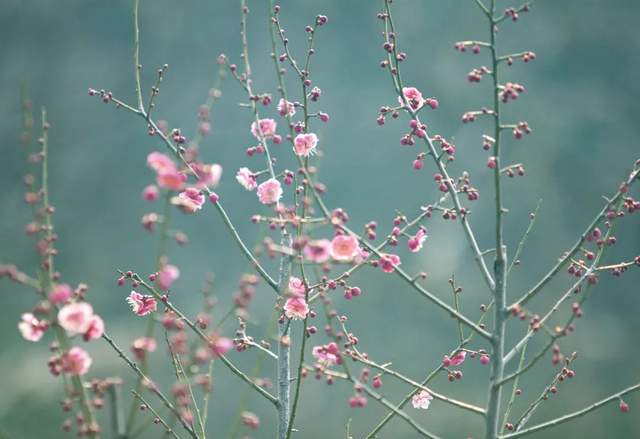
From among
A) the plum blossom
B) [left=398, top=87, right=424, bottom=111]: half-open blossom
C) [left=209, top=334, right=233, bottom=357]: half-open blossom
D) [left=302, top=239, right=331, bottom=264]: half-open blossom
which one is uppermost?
[left=398, top=87, right=424, bottom=111]: half-open blossom

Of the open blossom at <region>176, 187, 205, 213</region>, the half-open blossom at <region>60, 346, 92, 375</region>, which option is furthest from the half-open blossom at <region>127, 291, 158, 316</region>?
the half-open blossom at <region>60, 346, 92, 375</region>

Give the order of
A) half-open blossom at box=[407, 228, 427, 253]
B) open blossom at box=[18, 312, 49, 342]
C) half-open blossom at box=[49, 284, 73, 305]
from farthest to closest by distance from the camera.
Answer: half-open blossom at box=[407, 228, 427, 253]
open blossom at box=[18, 312, 49, 342]
half-open blossom at box=[49, 284, 73, 305]

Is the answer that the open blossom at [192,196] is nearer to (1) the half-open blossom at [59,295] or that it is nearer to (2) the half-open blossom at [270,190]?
(2) the half-open blossom at [270,190]

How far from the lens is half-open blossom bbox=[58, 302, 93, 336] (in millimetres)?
1038

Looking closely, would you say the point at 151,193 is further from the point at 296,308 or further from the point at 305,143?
the point at 305,143

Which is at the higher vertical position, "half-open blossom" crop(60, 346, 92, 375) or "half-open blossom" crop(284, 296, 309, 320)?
"half-open blossom" crop(284, 296, 309, 320)

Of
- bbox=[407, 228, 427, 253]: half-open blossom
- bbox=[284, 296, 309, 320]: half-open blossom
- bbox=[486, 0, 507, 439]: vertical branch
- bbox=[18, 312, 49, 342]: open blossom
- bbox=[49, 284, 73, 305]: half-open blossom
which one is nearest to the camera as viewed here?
bbox=[49, 284, 73, 305]: half-open blossom

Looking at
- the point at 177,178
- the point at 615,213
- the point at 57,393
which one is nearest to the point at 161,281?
the point at 177,178

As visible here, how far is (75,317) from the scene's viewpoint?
3.47 ft

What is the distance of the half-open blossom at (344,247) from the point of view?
1260mm

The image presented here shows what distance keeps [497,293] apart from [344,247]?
0.28m

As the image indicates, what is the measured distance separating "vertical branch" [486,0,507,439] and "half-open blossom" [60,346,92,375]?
0.65m

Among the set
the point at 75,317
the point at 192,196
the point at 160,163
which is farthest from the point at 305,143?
the point at 75,317

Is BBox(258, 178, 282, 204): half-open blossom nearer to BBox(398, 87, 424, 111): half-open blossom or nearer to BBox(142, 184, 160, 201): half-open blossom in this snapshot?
BBox(398, 87, 424, 111): half-open blossom
